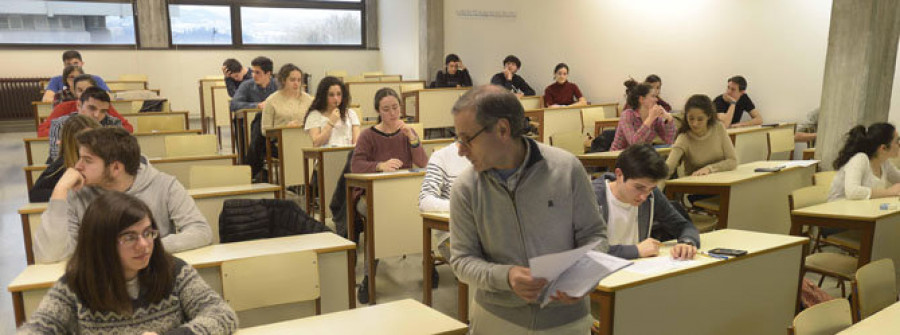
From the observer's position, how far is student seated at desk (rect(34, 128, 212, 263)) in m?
2.76

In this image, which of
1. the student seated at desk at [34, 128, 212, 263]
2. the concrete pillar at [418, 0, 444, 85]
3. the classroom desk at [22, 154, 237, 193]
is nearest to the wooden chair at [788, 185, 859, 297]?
the student seated at desk at [34, 128, 212, 263]

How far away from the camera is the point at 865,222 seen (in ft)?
12.2

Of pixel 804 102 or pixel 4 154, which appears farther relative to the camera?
pixel 4 154

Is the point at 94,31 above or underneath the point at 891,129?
above

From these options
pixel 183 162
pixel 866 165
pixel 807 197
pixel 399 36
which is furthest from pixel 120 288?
pixel 399 36

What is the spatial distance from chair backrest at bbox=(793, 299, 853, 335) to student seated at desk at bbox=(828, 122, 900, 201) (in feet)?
7.71

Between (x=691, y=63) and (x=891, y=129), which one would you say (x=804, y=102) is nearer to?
(x=691, y=63)

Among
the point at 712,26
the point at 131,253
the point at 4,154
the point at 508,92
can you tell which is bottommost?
the point at 4,154

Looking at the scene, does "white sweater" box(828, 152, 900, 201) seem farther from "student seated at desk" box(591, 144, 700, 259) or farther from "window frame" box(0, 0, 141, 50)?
"window frame" box(0, 0, 141, 50)

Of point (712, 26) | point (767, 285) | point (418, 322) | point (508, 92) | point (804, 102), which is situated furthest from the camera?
point (712, 26)

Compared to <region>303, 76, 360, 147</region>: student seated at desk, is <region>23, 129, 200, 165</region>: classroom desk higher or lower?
lower

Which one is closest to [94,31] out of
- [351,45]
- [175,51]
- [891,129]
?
[175,51]

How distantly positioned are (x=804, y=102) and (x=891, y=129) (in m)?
3.00

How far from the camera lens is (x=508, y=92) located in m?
1.77
